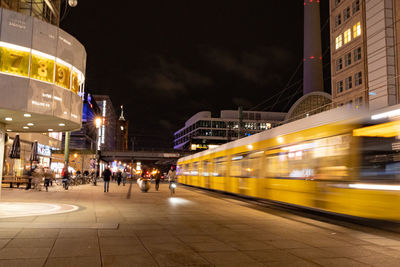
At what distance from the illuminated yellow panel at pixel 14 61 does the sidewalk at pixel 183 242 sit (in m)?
5.67

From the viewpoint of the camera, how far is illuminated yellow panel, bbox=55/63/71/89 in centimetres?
1515

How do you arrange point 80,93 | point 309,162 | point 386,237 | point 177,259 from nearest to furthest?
point 177,259
point 386,237
point 309,162
point 80,93

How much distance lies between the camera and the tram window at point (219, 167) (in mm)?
24042

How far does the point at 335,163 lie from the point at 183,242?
19.5 ft

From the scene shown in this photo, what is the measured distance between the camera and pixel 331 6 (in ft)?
167

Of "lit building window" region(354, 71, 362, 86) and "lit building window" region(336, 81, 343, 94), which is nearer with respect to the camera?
"lit building window" region(354, 71, 362, 86)

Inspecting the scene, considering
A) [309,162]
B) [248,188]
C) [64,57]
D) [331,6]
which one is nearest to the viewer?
[309,162]

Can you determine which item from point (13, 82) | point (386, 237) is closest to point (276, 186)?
point (386, 237)

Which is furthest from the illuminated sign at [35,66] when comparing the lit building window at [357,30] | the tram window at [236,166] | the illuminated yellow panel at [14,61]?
the lit building window at [357,30]

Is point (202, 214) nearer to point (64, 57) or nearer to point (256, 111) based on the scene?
point (64, 57)

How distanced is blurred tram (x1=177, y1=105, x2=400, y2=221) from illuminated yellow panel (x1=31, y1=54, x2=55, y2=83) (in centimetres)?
961

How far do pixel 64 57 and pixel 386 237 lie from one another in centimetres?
1314

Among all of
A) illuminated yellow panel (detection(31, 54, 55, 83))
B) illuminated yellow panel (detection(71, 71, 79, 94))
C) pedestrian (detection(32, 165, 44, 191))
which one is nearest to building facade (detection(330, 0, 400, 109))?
illuminated yellow panel (detection(71, 71, 79, 94))

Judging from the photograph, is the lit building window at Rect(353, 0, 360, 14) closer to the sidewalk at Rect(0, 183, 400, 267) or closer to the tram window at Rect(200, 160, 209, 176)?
the tram window at Rect(200, 160, 209, 176)
